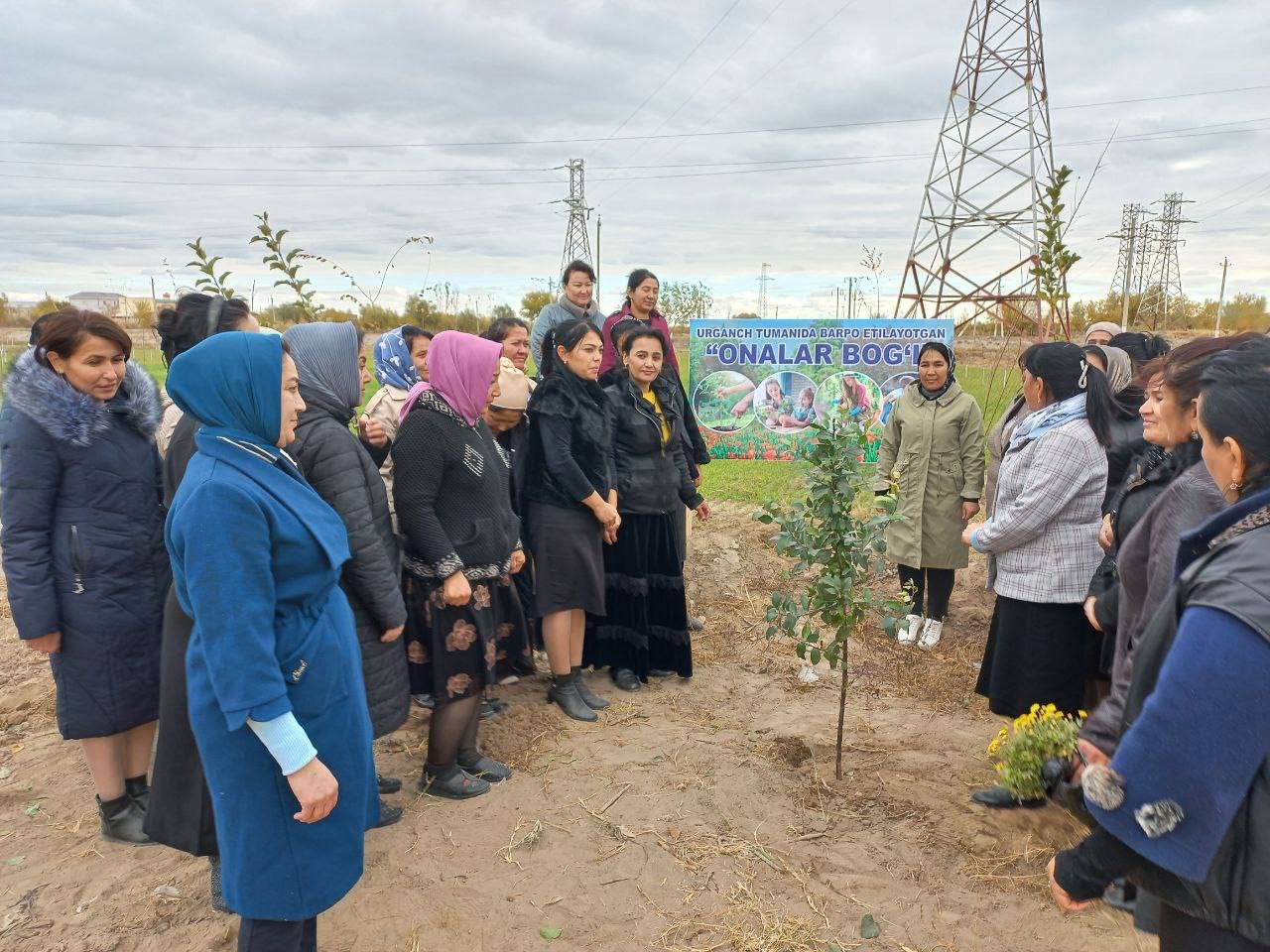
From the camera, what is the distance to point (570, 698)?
4.03 m

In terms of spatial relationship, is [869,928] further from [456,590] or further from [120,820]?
[120,820]

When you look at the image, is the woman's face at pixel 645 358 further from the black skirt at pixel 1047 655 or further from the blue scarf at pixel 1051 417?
the black skirt at pixel 1047 655

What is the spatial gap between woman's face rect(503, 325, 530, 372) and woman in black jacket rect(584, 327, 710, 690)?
2.19 feet

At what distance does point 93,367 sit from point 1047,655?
3.76 m

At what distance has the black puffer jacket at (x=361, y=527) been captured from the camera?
253cm

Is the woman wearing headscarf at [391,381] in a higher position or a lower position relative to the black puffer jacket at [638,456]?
higher

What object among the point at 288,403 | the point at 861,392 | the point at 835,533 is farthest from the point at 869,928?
the point at 861,392

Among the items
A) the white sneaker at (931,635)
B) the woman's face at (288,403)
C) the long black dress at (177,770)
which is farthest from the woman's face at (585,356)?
the white sneaker at (931,635)

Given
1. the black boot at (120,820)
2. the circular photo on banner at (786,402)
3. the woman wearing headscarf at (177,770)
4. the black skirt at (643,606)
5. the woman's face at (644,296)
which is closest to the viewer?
the woman wearing headscarf at (177,770)

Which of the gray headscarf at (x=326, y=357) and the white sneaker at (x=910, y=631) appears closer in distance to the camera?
the gray headscarf at (x=326, y=357)

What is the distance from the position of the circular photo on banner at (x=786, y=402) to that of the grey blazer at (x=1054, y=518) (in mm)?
4836

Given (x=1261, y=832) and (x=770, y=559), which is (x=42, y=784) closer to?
(x=1261, y=832)

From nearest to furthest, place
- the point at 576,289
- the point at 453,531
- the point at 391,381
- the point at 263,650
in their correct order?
1. the point at 263,650
2. the point at 453,531
3. the point at 391,381
4. the point at 576,289

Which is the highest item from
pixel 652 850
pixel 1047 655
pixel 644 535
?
pixel 644 535
